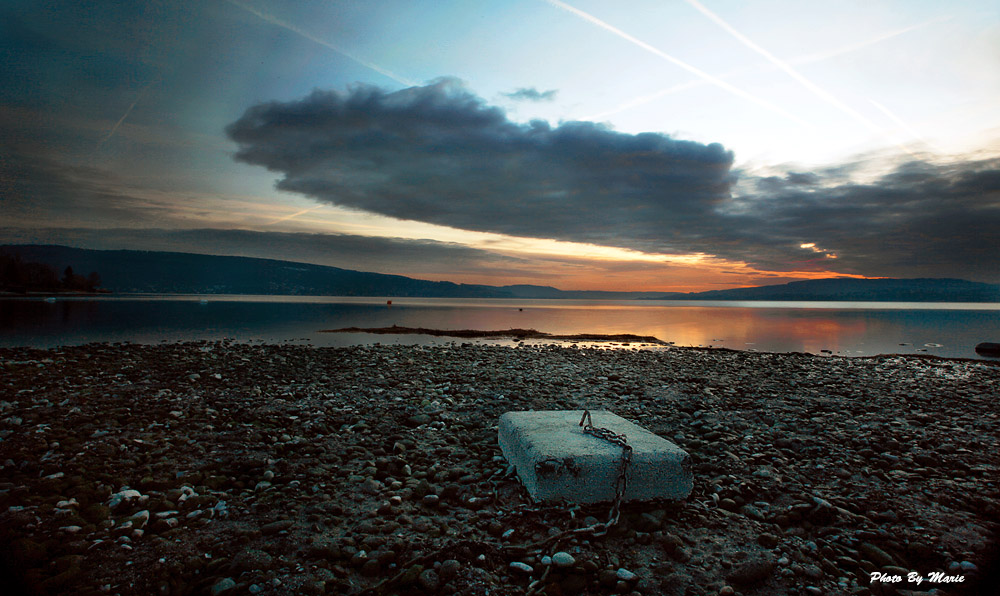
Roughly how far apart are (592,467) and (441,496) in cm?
160

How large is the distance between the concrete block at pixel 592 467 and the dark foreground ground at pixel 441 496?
5.9 inches

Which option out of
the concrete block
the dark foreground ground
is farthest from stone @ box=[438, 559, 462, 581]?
the concrete block

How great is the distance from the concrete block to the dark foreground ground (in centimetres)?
15

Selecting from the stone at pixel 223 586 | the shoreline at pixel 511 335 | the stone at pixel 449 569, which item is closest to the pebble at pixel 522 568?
the stone at pixel 449 569

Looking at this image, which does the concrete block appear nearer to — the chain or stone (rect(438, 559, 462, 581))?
the chain

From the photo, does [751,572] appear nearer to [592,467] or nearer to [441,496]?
[592,467]

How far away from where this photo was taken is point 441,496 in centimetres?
455

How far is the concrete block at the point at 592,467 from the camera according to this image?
4.17 metres

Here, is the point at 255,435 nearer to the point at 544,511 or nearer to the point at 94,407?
the point at 94,407

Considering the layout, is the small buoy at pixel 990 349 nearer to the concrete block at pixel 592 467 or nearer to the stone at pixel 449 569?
the concrete block at pixel 592 467

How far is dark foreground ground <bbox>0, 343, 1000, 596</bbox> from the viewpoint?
3.27 metres

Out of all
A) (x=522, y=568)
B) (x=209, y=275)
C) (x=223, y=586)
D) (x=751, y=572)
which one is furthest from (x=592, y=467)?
(x=209, y=275)

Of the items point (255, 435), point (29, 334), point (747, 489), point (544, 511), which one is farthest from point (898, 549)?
point (29, 334)

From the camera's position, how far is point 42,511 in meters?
3.89
